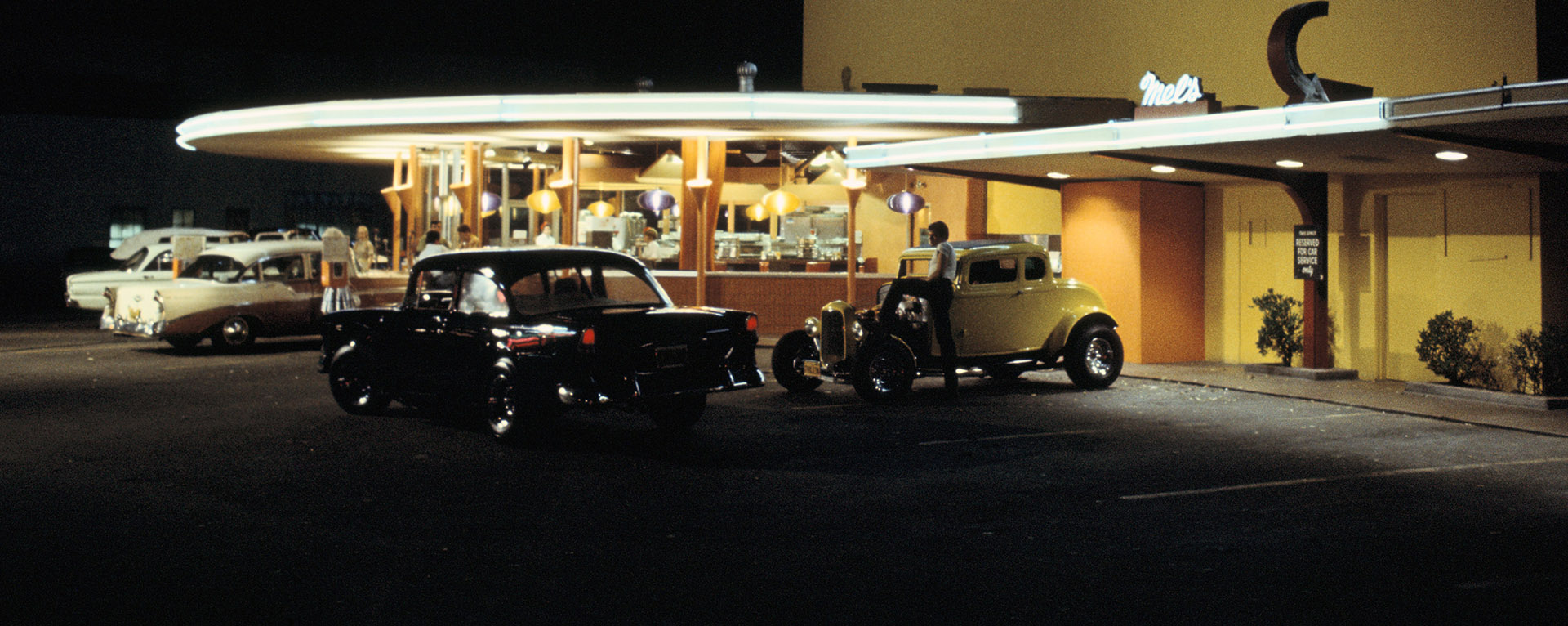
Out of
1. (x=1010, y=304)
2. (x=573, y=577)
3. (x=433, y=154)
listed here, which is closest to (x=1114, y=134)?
(x=1010, y=304)

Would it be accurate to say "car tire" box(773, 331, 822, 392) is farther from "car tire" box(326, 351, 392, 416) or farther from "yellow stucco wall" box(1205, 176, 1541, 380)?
"yellow stucco wall" box(1205, 176, 1541, 380)

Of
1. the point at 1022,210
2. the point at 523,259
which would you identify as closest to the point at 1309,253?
the point at 1022,210

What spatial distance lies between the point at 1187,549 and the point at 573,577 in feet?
9.38

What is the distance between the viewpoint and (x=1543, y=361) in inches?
434

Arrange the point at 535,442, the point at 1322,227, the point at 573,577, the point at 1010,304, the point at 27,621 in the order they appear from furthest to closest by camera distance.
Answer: the point at 1322,227 < the point at 1010,304 < the point at 535,442 < the point at 573,577 < the point at 27,621

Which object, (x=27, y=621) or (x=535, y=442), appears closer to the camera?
(x=27, y=621)

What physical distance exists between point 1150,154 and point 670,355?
630 cm

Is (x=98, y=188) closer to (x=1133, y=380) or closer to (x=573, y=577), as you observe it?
(x=1133, y=380)

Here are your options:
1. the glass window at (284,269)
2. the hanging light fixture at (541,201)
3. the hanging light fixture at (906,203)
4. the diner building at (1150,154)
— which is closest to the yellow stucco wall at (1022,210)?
the diner building at (1150,154)

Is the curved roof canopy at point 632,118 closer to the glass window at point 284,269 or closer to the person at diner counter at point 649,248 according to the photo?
the person at diner counter at point 649,248

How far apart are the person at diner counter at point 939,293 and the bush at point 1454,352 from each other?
15.7ft

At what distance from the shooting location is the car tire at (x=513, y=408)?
886cm

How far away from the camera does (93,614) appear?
4.80 m

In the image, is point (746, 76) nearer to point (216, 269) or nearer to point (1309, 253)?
point (216, 269)
